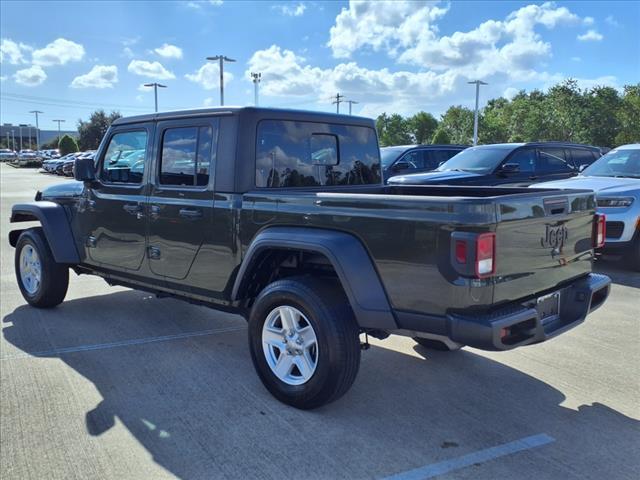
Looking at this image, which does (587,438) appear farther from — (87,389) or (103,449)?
(87,389)

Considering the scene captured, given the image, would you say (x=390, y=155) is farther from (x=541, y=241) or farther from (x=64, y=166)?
(x=64, y=166)

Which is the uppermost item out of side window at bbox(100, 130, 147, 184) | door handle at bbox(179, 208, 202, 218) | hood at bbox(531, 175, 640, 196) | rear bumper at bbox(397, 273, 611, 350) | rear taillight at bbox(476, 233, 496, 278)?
side window at bbox(100, 130, 147, 184)

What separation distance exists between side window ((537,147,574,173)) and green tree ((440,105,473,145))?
46397 millimetres

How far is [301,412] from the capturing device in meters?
3.64

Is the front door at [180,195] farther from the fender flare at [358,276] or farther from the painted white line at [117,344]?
the fender flare at [358,276]

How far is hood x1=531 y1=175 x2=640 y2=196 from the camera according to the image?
7.53m

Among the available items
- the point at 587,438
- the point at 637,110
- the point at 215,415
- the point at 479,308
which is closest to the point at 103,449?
the point at 215,415

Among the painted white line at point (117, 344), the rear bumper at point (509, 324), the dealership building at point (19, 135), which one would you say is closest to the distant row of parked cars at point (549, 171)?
the painted white line at point (117, 344)

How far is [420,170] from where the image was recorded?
1312 centimetres

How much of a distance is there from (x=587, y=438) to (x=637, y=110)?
112 ft

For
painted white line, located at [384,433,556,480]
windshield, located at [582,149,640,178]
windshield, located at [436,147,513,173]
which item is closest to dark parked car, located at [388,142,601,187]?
windshield, located at [436,147,513,173]

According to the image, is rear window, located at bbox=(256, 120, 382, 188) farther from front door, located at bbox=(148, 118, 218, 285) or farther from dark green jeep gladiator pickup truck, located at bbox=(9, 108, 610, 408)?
front door, located at bbox=(148, 118, 218, 285)

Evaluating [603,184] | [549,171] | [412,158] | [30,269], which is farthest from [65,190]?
[412,158]

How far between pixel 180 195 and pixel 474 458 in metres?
2.78
